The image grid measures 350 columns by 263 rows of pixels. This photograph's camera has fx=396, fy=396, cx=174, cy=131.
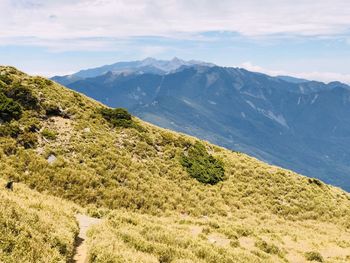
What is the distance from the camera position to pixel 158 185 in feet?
112

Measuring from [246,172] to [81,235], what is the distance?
29304 mm

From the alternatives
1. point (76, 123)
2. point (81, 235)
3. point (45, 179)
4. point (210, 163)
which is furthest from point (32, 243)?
point (210, 163)

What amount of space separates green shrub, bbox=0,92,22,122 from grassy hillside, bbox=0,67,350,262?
0.35ft

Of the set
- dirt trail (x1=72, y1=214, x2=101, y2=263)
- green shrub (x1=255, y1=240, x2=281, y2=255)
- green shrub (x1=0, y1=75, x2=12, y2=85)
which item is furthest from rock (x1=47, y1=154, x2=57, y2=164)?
green shrub (x1=255, y1=240, x2=281, y2=255)

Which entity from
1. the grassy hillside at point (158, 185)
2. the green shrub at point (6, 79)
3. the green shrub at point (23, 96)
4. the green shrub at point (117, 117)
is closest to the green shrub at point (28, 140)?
the grassy hillside at point (158, 185)

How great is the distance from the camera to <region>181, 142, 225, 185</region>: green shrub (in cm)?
3916

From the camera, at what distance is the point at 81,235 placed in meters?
16.6

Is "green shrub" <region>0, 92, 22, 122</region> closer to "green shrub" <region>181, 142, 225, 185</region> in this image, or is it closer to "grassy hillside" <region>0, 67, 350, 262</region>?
"grassy hillside" <region>0, 67, 350, 262</region>

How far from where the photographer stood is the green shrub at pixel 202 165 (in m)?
39.2

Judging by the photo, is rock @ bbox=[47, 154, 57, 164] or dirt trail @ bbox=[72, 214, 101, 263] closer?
dirt trail @ bbox=[72, 214, 101, 263]

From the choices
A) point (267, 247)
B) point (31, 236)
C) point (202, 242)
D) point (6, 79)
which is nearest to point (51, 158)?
point (6, 79)

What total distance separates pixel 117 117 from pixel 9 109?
12577mm

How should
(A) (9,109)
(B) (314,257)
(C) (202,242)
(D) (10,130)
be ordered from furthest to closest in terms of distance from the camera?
(A) (9,109)
(D) (10,130)
(B) (314,257)
(C) (202,242)

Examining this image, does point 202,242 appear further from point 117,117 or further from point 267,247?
point 117,117
